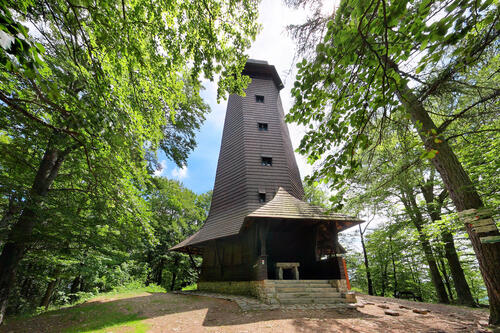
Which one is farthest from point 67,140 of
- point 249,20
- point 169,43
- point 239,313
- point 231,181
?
point 231,181

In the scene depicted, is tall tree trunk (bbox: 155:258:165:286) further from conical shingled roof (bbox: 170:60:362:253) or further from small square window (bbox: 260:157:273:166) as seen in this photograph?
small square window (bbox: 260:157:273:166)

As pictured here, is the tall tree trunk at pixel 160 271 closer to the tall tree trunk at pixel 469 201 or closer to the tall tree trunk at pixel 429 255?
the tall tree trunk at pixel 429 255

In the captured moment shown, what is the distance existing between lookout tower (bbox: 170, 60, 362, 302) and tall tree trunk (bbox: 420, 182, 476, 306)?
482 centimetres

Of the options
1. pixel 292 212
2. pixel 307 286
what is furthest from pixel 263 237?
pixel 307 286

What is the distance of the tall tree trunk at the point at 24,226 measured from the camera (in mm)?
4988

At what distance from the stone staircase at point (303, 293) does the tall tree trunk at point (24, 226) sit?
6976 millimetres

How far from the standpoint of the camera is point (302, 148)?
3.28 metres

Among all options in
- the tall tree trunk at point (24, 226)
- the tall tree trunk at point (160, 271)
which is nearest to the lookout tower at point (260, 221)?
the tall tree trunk at point (24, 226)

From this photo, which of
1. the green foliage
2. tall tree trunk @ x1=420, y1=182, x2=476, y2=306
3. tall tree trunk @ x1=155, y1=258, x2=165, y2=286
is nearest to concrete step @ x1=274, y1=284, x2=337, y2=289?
tall tree trunk @ x1=420, y1=182, x2=476, y2=306

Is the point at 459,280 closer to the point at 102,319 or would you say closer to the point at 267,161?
the point at 267,161

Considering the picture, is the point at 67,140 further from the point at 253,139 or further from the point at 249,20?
the point at 253,139

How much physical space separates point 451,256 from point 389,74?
42.6 feet

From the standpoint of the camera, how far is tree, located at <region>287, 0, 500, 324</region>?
1767 mm

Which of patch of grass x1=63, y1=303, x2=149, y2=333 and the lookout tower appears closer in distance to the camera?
patch of grass x1=63, y1=303, x2=149, y2=333
